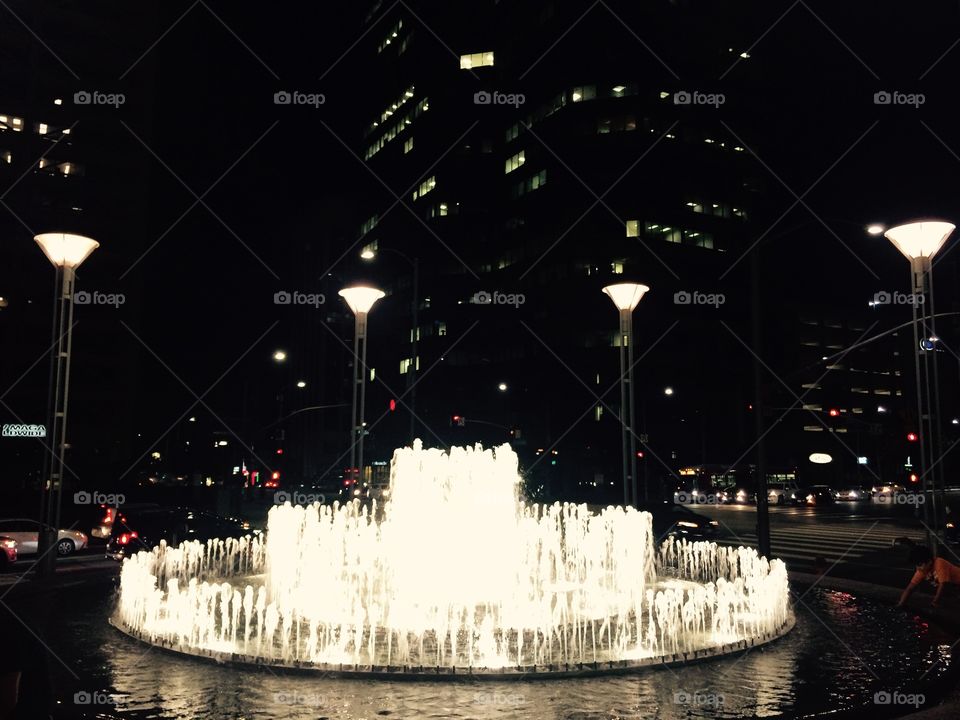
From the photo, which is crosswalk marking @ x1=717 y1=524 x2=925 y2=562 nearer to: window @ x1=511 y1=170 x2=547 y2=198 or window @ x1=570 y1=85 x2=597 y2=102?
window @ x1=511 y1=170 x2=547 y2=198

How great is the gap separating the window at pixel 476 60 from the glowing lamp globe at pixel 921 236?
81.1 meters

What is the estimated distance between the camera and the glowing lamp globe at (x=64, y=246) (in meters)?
16.6

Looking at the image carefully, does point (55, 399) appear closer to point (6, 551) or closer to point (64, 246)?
point (64, 246)

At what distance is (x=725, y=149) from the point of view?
7819 cm

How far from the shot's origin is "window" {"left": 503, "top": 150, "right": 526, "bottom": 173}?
83.7 metres

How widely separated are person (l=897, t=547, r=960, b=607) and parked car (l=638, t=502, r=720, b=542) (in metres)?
12.4

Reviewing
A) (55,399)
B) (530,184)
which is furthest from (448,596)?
(530,184)

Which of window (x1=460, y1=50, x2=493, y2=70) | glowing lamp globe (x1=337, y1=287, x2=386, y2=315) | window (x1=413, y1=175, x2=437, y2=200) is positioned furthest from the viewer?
window (x1=413, y1=175, x2=437, y2=200)

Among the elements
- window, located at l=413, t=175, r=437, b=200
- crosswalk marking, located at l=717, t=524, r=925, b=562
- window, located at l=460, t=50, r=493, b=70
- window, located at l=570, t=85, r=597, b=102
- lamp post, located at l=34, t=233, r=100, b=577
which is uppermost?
window, located at l=460, t=50, r=493, b=70

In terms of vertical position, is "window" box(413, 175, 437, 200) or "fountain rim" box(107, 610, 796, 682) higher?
"window" box(413, 175, 437, 200)

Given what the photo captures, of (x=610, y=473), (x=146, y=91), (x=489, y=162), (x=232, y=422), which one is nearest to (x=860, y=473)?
(x=610, y=473)

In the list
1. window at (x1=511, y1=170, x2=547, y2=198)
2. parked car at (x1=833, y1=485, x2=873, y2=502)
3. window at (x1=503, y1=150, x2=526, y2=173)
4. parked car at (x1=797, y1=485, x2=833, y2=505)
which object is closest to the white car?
parked car at (x1=797, y1=485, x2=833, y2=505)

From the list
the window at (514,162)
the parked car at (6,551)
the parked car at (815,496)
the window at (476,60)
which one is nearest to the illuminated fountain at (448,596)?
the parked car at (6,551)

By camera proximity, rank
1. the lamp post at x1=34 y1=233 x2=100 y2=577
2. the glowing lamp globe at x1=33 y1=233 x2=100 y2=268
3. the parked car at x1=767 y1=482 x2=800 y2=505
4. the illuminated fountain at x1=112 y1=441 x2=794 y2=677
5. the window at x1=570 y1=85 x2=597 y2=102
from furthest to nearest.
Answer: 1. the window at x1=570 y1=85 x2=597 y2=102
2. the parked car at x1=767 y1=482 x2=800 y2=505
3. the glowing lamp globe at x1=33 y1=233 x2=100 y2=268
4. the lamp post at x1=34 y1=233 x2=100 y2=577
5. the illuminated fountain at x1=112 y1=441 x2=794 y2=677
